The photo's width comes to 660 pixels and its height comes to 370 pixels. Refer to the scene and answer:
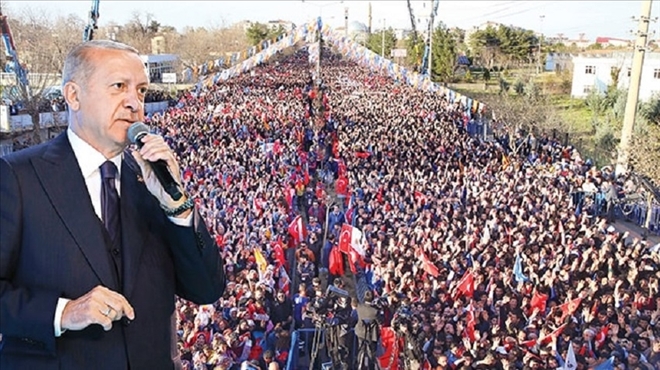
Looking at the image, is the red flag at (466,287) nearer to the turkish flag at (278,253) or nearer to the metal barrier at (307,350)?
the metal barrier at (307,350)

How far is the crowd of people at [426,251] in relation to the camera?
6.44 meters

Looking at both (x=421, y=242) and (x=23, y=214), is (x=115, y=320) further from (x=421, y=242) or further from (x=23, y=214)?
(x=421, y=242)

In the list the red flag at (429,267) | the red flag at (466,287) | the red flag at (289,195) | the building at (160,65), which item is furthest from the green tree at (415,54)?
the red flag at (466,287)

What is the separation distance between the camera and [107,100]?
1.57m

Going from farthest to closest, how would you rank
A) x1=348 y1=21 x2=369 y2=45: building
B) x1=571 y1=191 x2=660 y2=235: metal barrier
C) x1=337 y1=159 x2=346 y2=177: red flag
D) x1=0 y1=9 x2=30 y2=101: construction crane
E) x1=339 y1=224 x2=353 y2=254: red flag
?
1. x1=348 y1=21 x2=369 y2=45: building
2. x1=0 y1=9 x2=30 y2=101: construction crane
3. x1=337 y1=159 x2=346 y2=177: red flag
4. x1=571 y1=191 x2=660 y2=235: metal barrier
5. x1=339 y1=224 x2=353 y2=254: red flag

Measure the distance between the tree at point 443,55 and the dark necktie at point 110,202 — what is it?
49.6m

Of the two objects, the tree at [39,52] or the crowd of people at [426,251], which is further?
the tree at [39,52]

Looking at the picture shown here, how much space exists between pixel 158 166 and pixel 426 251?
7.86m

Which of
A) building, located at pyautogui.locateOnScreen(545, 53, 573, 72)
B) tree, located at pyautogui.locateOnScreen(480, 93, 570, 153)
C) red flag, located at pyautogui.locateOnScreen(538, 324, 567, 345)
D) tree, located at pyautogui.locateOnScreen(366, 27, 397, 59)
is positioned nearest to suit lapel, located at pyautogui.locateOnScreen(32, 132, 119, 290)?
red flag, located at pyautogui.locateOnScreen(538, 324, 567, 345)

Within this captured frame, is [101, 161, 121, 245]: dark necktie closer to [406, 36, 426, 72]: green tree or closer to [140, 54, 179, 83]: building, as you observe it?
[140, 54, 179, 83]: building

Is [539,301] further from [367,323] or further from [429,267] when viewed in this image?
[367,323]

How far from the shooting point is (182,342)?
6391mm

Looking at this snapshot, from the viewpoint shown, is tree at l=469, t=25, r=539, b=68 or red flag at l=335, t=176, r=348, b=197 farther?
tree at l=469, t=25, r=539, b=68

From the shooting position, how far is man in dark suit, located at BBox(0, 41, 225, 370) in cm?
145
